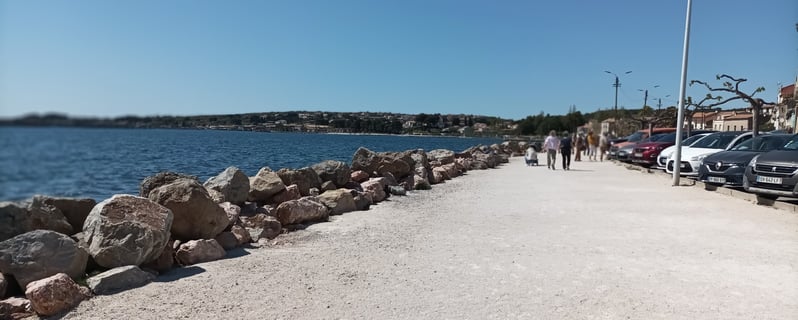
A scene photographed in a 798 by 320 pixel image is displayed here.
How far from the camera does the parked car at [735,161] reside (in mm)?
12797

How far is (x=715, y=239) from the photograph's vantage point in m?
7.74

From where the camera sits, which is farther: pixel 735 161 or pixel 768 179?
pixel 735 161

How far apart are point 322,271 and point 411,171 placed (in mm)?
10240

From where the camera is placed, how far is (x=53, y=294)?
15.1 ft

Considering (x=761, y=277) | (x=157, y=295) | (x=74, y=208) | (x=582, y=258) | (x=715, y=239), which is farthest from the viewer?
(x=715, y=239)

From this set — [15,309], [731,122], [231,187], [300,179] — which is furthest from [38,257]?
[731,122]

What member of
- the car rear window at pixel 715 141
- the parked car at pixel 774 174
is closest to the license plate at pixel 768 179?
the parked car at pixel 774 174

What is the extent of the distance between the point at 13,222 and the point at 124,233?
995 millimetres

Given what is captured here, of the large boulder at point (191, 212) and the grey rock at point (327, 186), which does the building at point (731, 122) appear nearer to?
the grey rock at point (327, 186)

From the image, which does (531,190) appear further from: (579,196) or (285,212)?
(285,212)

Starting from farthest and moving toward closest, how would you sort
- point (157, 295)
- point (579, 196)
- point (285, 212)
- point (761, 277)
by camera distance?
point (579, 196) → point (285, 212) → point (761, 277) → point (157, 295)

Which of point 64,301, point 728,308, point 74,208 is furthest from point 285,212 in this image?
point 728,308

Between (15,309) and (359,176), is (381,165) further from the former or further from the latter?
(15,309)

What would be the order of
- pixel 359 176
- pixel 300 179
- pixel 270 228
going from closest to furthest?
pixel 270 228 → pixel 300 179 → pixel 359 176
